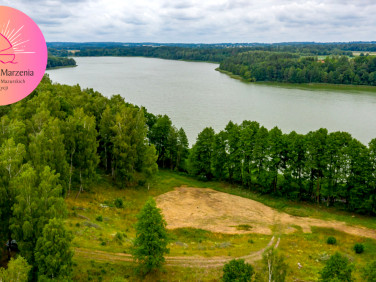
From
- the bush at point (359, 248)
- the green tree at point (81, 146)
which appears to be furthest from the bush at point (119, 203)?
the bush at point (359, 248)

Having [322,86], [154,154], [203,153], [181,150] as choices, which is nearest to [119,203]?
[154,154]

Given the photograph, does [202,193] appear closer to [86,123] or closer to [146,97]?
[86,123]

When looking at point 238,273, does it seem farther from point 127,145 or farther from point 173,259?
point 127,145

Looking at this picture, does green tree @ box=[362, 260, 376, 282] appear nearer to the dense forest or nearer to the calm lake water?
the dense forest

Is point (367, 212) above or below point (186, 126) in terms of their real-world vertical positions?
below

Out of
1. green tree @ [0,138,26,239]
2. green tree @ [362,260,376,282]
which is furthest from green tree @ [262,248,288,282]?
green tree @ [0,138,26,239]

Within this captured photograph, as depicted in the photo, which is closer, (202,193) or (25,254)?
(25,254)

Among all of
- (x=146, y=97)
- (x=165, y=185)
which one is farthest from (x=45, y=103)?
(x=146, y=97)
